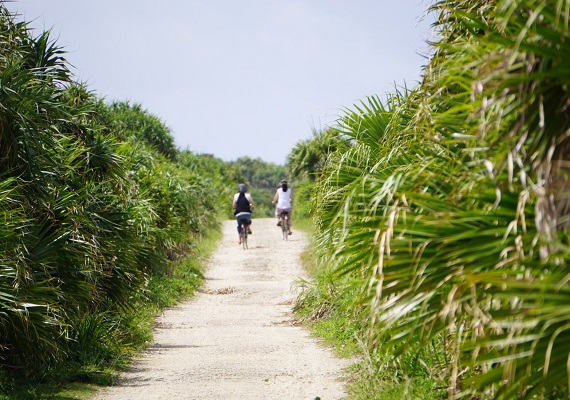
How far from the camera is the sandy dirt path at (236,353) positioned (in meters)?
8.21

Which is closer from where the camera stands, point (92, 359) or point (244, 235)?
point (92, 359)

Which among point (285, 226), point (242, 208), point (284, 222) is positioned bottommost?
point (285, 226)

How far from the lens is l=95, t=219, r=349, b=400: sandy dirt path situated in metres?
8.21

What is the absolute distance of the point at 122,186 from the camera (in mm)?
11250

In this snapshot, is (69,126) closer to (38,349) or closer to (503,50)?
(38,349)

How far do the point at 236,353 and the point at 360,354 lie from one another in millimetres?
1743

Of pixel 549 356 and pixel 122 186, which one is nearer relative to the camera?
pixel 549 356

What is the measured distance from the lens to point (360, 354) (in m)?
9.69

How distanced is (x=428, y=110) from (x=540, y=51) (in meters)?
2.17

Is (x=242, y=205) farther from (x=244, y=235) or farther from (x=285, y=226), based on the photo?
(x=285, y=226)

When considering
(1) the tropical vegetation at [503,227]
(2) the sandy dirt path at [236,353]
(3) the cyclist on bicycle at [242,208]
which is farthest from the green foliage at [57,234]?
(3) the cyclist on bicycle at [242,208]

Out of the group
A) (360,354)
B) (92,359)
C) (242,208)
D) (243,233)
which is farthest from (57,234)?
(243,233)

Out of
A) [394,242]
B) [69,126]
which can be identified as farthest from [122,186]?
[394,242]

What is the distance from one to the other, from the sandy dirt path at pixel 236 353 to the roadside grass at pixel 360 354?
0.21 meters
